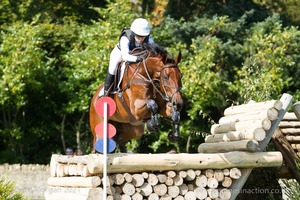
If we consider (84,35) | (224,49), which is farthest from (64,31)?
(224,49)

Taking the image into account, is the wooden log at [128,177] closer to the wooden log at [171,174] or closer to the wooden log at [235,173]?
the wooden log at [171,174]

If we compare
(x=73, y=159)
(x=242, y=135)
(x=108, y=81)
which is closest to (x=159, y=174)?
(x=73, y=159)

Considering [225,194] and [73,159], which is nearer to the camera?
[225,194]

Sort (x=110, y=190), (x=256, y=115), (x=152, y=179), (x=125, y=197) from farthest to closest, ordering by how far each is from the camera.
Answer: (x=256, y=115), (x=152, y=179), (x=125, y=197), (x=110, y=190)

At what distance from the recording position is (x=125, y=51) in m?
10.9

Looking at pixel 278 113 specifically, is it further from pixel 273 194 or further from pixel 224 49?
pixel 224 49

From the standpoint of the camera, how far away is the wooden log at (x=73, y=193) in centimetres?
915

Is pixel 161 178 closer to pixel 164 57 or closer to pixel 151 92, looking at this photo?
pixel 151 92

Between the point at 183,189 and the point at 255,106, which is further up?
the point at 255,106

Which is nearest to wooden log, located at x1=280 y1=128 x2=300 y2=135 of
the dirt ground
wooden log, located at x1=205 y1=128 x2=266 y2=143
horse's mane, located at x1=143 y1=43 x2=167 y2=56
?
wooden log, located at x1=205 y1=128 x2=266 y2=143

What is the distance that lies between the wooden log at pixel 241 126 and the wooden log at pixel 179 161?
0.39 meters

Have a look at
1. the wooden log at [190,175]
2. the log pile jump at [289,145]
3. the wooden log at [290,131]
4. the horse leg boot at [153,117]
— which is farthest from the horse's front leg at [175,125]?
the wooden log at [290,131]

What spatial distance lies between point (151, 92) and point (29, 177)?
8.61m

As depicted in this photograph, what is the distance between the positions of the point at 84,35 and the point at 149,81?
9513 millimetres
